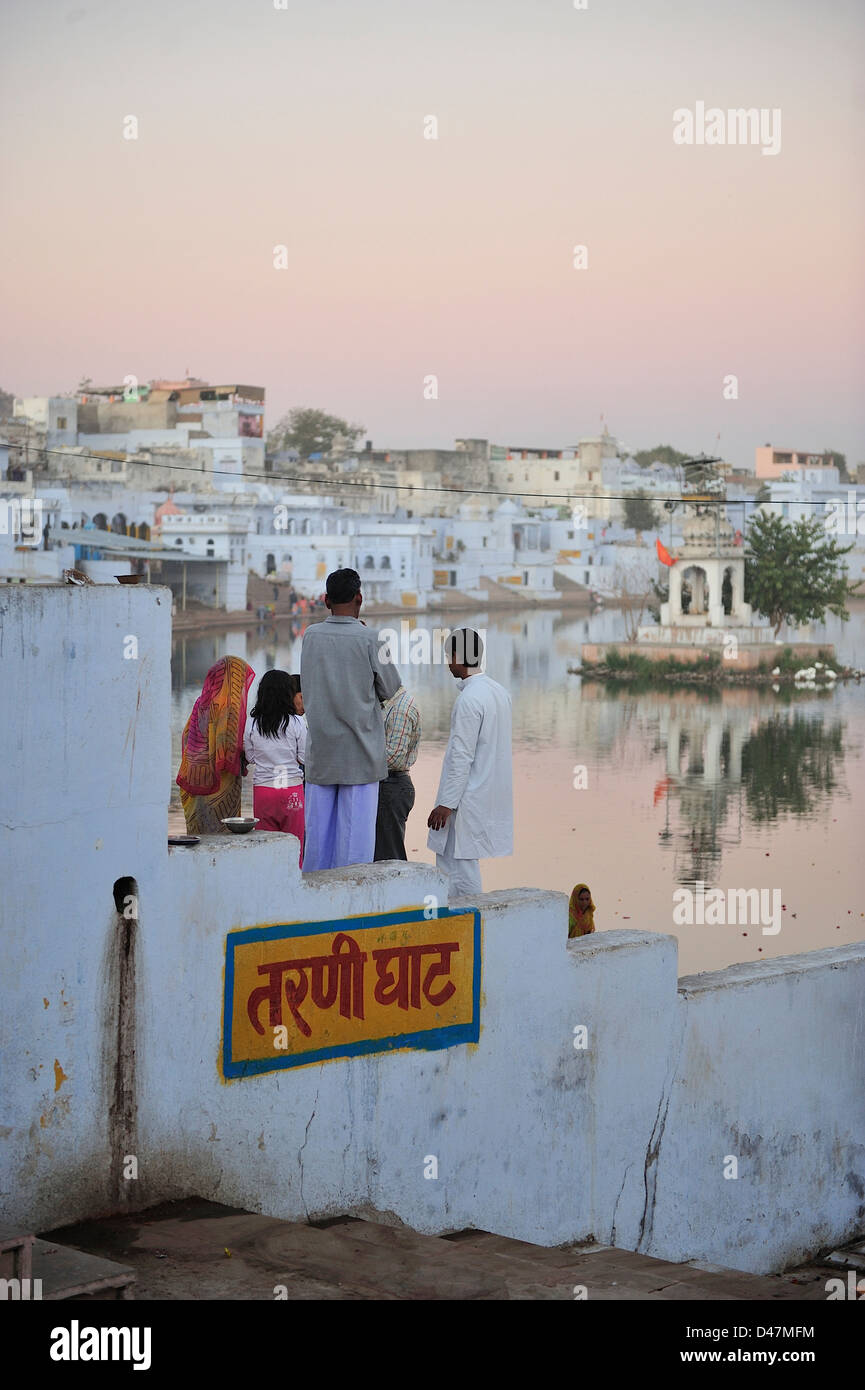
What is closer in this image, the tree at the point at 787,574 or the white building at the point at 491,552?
the tree at the point at 787,574

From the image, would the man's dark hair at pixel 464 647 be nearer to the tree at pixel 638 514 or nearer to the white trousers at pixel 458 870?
the white trousers at pixel 458 870

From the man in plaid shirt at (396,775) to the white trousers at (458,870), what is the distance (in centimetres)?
13

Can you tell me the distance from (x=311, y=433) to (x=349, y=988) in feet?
252

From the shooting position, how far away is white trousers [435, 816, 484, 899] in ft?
13.5

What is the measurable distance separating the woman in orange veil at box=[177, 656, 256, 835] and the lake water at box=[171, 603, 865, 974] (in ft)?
19.2

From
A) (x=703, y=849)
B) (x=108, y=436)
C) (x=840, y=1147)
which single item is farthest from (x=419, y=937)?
(x=108, y=436)

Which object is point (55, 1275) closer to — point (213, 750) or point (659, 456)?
point (213, 750)

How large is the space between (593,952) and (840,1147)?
1.24 m

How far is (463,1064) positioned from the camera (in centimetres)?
342

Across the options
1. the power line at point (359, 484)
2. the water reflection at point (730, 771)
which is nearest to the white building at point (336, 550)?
the power line at point (359, 484)

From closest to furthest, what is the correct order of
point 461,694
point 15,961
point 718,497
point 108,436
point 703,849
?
1. point 15,961
2. point 461,694
3. point 703,849
4. point 718,497
5. point 108,436

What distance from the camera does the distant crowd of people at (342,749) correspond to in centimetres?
382

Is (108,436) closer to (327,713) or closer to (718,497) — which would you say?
(718,497)

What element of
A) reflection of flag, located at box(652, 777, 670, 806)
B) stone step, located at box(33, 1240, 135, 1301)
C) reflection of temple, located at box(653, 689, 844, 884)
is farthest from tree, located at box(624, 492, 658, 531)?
stone step, located at box(33, 1240, 135, 1301)
